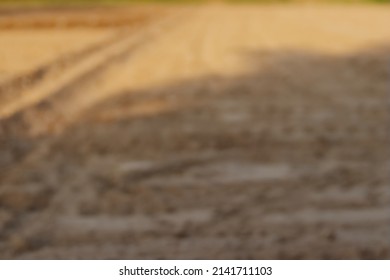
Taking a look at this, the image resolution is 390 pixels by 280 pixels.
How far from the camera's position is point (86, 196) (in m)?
3.16

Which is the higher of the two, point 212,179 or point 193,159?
point 193,159

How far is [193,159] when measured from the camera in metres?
3.73

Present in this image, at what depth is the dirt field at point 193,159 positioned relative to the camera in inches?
106

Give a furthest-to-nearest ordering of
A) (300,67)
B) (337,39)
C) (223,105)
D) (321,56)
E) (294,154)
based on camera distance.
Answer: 1. (337,39)
2. (321,56)
3. (300,67)
4. (223,105)
5. (294,154)

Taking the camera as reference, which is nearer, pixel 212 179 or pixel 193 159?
pixel 212 179

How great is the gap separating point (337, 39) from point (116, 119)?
228 inches

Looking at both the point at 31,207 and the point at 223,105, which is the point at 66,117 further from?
the point at 31,207

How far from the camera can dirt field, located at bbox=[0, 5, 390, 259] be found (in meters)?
2.70

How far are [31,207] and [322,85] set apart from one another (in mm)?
3474

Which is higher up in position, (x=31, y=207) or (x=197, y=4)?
(x=197, y=4)

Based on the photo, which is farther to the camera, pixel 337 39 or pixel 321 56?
pixel 337 39

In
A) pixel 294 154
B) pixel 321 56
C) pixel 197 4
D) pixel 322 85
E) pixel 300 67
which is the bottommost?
pixel 294 154

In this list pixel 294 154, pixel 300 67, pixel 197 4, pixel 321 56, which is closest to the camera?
pixel 294 154
